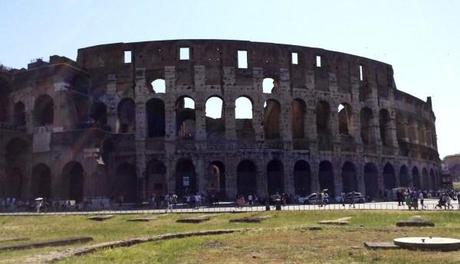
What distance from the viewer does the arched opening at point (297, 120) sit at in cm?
4094

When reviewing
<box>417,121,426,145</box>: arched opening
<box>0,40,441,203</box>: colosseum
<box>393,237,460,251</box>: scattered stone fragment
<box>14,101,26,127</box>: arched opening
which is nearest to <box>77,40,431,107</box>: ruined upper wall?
<box>0,40,441,203</box>: colosseum

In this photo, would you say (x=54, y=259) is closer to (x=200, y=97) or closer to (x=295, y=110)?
(x=200, y=97)

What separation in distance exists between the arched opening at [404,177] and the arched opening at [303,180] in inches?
433

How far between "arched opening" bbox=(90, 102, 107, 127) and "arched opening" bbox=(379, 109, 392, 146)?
78.0 ft

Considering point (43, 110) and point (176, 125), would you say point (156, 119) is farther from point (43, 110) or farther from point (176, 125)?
point (43, 110)

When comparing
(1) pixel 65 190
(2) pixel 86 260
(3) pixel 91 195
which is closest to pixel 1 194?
(1) pixel 65 190

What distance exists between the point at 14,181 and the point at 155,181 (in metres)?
11.2

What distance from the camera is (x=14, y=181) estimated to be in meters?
39.3

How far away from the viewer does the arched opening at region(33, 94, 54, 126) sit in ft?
127

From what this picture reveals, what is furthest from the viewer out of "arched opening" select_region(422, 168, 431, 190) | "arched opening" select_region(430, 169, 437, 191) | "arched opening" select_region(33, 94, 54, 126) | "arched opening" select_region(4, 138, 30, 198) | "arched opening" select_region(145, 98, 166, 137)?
"arched opening" select_region(430, 169, 437, 191)

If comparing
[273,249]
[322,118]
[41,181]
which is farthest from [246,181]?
[273,249]

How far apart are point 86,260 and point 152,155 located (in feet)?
90.9

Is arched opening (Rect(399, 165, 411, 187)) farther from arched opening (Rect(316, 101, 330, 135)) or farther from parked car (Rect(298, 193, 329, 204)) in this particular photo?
parked car (Rect(298, 193, 329, 204))

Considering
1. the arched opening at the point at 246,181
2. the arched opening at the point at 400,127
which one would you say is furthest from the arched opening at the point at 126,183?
the arched opening at the point at 400,127
